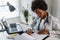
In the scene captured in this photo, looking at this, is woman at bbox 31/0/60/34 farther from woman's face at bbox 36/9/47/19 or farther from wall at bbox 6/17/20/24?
wall at bbox 6/17/20/24

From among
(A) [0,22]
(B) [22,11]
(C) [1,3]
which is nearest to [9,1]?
(C) [1,3]

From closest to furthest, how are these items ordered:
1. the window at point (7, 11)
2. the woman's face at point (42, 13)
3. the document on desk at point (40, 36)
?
the document on desk at point (40, 36), the woman's face at point (42, 13), the window at point (7, 11)

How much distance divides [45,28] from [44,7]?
0.31 m

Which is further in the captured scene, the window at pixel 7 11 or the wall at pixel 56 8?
the wall at pixel 56 8

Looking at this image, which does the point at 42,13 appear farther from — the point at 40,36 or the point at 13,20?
the point at 13,20

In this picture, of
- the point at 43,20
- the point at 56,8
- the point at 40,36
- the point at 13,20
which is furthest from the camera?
the point at 56,8

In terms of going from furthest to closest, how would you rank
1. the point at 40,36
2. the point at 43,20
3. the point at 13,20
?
the point at 13,20, the point at 43,20, the point at 40,36

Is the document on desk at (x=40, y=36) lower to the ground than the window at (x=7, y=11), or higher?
lower

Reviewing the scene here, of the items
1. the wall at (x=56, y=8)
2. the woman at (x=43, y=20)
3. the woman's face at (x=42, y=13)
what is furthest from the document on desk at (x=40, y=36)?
the wall at (x=56, y=8)

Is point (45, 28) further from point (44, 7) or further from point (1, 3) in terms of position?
point (1, 3)

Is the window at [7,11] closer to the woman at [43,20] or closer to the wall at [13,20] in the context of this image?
the wall at [13,20]

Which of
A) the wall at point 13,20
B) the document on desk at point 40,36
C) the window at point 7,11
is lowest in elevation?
the document on desk at point 40,36

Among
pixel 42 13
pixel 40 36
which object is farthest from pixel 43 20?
pixel 40 36

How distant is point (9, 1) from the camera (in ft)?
7.26
